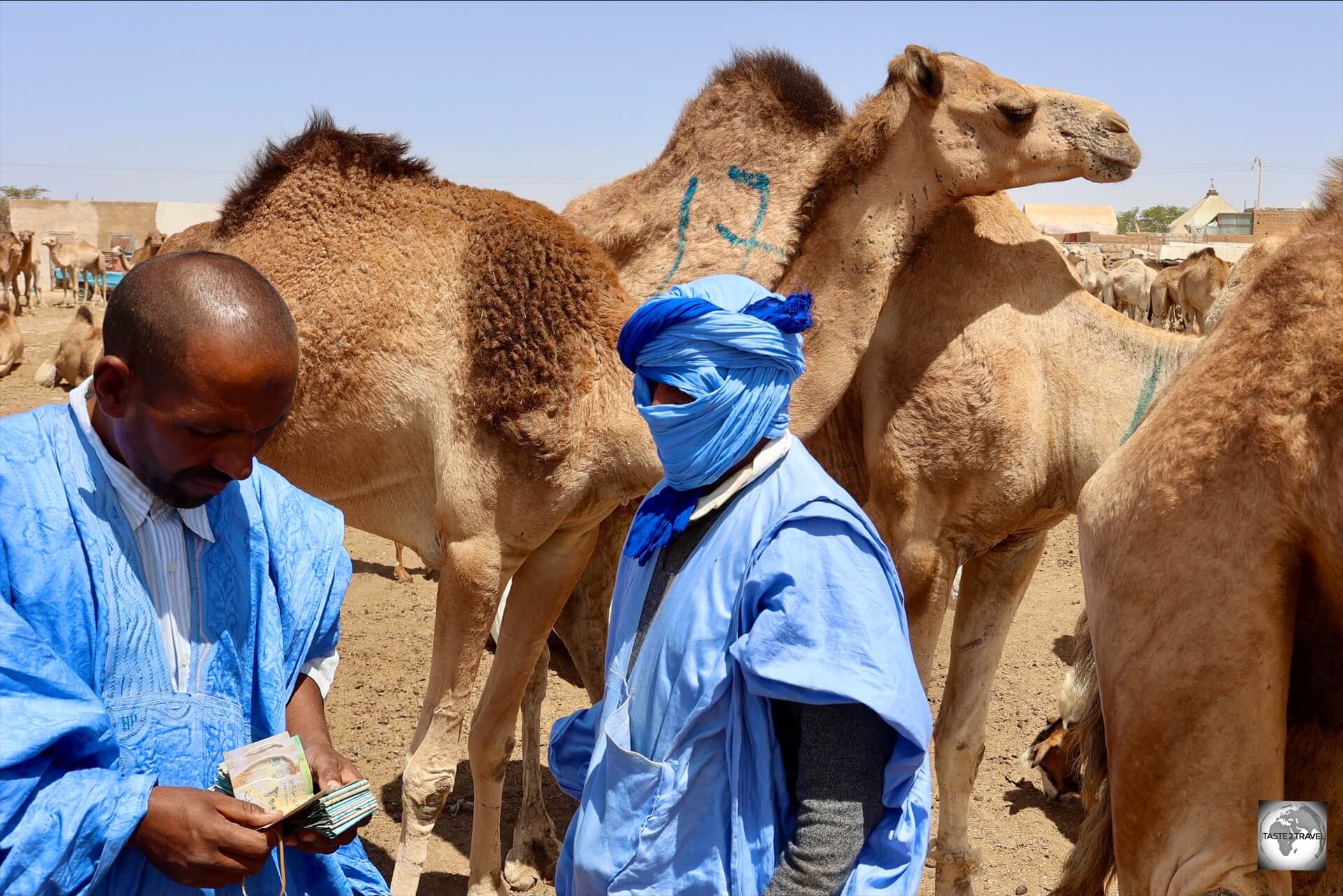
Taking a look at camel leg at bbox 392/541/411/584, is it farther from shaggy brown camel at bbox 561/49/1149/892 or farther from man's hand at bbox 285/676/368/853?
man's hand at bbox 285/676/368/853

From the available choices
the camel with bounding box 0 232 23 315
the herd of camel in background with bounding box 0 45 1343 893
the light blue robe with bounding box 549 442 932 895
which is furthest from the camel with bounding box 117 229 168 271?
the camel with bounding box 0 232 23 315

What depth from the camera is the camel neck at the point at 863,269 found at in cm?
428

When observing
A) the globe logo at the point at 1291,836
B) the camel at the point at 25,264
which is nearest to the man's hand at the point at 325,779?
the globe logo at the point at 1291,836

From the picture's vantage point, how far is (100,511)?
1762mm

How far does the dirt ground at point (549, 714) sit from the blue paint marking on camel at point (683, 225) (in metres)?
2.60

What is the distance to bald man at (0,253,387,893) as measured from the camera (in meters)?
1.61

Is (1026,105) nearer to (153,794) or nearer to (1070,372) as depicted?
(1070,372)

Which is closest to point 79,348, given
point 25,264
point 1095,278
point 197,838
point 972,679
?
point 972,679

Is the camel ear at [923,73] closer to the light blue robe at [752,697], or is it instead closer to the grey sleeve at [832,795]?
the light blue robe at [752,697]

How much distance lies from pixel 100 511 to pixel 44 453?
125 mm

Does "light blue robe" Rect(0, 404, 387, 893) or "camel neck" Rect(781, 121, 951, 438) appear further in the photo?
"camel neck" Rect(781, 121, 951, 438)

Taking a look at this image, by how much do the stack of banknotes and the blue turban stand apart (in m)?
0.64

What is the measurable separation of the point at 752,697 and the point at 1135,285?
30265 millimetres

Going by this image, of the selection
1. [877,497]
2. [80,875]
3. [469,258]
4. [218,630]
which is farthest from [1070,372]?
[80,875]
